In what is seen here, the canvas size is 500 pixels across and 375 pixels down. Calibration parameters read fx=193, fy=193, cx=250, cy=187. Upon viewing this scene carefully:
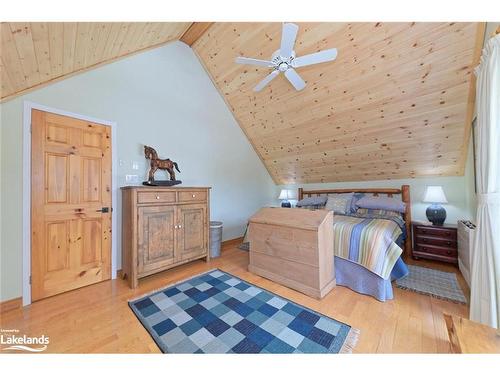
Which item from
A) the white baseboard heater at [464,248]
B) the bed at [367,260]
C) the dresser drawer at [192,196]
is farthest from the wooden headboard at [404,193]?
the dresser drawer at [192,196]

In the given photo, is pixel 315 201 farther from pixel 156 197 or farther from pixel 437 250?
pixel 156 197

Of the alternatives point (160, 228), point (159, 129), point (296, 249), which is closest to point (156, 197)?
point (160, 228)

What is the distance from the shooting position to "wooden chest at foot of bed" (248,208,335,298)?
6.46ft

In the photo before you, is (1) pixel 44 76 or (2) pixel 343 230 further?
(2) pixel 343 230

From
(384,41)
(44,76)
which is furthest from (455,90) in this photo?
(44,76)

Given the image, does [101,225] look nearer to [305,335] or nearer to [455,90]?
[305,335]

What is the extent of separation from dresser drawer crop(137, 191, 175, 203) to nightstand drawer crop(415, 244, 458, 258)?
12.1 feet

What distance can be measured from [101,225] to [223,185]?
203 centimetres

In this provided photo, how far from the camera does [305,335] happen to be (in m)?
1.45

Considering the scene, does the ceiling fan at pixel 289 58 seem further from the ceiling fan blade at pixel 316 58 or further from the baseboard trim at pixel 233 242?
A: the baseboard trim at pixel 233 242

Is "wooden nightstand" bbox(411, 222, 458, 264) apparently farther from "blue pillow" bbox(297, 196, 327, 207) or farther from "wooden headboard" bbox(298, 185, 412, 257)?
"blue pillow" bbox(297, 196, 327, 207)

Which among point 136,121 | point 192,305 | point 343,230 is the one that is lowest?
point 192,305

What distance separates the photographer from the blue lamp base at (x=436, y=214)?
9.41ft

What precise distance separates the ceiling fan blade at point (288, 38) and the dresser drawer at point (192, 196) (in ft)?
6.55
